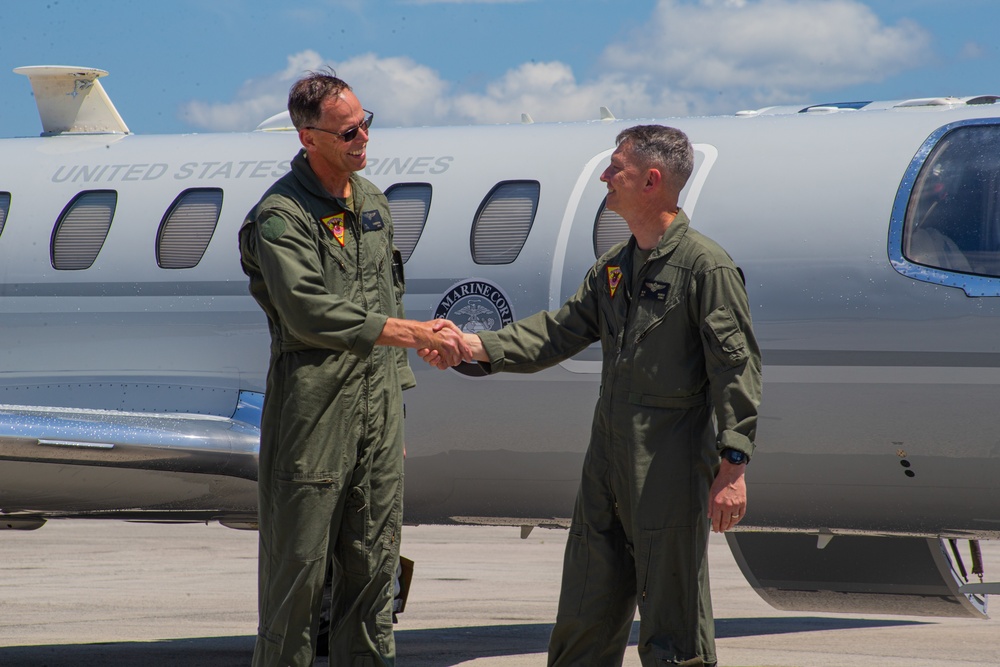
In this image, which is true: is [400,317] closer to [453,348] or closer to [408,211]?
[453,348]

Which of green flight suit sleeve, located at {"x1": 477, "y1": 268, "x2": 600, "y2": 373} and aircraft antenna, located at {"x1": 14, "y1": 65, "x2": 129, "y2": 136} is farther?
aircraft antenna, located at {"x1": 14, "y1": 65, "x2": 129, "y2": 136}

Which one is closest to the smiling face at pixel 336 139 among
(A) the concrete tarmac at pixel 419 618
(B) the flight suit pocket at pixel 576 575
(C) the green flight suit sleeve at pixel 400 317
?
(C) the green flight suit sleeve at pixel 400 317

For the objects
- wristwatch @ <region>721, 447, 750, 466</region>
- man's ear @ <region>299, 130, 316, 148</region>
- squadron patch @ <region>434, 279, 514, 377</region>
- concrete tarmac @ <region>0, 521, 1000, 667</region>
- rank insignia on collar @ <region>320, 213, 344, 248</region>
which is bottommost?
concrete tarmac @ <region>0, 521, 1000, 667</region>

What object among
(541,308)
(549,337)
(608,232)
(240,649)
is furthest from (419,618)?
(549,337)

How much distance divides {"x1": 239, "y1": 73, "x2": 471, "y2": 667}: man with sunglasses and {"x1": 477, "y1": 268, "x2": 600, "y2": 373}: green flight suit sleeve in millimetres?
349

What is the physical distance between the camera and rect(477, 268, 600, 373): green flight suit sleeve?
4.93 m

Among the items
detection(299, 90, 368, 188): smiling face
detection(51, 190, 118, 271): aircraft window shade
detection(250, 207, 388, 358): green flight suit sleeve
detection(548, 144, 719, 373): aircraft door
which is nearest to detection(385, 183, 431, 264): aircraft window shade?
detection(548, 144, 719, 373): aircraft door

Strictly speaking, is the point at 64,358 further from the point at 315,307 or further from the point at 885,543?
the point at 885,543

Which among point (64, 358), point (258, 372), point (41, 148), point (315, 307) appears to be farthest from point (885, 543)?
point (41, 148)

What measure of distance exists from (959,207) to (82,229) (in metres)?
4.87

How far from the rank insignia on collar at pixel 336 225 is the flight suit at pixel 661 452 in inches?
40.6

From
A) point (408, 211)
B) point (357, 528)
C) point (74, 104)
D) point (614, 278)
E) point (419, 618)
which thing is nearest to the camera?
point (357, 528)

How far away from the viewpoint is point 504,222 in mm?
6773

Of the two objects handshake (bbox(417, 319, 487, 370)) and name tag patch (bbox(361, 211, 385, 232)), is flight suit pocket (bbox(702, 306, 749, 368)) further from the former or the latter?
name tag patch (bbox(361, 211, 385, 232))
